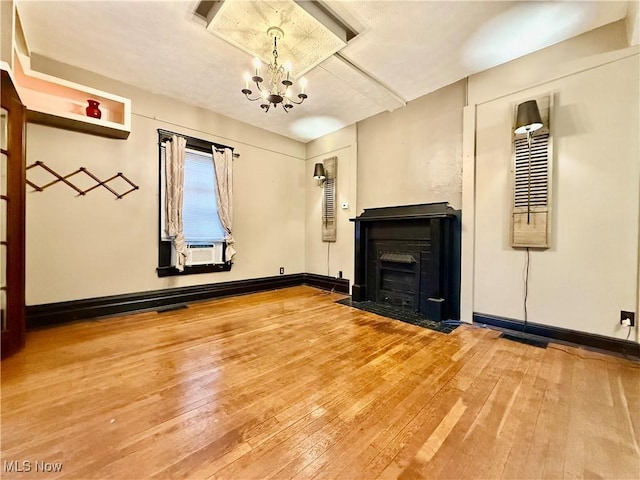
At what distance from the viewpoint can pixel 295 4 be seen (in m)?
2.07

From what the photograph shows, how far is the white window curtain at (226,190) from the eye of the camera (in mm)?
4094

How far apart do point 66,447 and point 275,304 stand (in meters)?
2.67

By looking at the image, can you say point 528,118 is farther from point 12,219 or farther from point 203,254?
point 12,219

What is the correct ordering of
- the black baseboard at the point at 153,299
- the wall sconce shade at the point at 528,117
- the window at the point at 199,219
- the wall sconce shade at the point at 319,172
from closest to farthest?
the wall sconce shade at the point at 528,117, the black baseboard at the point at 153,299, the window at the point at 199,219, the wall sconce shade at the point at 319,172

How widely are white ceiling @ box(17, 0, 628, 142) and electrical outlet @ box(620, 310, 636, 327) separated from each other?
2.59 m

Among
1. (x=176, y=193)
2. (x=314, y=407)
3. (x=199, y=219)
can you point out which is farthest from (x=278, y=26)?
(x=314, y=407)

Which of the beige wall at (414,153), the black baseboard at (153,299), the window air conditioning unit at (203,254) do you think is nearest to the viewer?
the black baseboard at (153,299)

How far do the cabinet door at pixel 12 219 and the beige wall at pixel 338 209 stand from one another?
3.83 m

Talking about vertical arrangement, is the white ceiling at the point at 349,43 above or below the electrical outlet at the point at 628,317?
above

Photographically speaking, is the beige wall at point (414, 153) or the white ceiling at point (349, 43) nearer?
the white ceiling at point (349, 43)

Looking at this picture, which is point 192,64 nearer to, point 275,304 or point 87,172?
point 87,172

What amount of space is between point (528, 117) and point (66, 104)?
490 centimetres

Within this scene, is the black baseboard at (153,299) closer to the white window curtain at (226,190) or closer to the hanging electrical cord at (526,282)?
the white window curtain at (226,190)

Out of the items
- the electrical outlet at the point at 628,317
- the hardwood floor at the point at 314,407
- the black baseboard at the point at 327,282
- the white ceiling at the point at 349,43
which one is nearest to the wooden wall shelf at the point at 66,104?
the white ceiling at the point at 349,43
